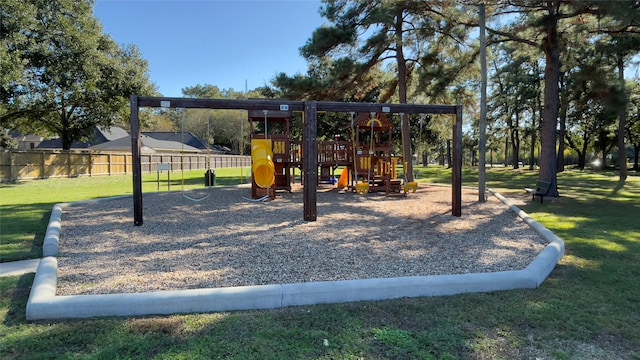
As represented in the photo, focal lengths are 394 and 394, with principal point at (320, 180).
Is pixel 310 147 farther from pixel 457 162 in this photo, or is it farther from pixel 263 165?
pixel 457 162

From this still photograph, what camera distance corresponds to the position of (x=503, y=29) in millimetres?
13078

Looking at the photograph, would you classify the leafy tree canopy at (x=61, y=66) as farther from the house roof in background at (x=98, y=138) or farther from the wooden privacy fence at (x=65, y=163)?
the house roof in background at (x=98, y=138)

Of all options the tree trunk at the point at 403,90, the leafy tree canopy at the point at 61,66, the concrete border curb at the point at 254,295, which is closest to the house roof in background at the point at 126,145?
the leafy tree canopy at the point at 61,66

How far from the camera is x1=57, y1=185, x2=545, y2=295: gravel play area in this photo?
4.49m

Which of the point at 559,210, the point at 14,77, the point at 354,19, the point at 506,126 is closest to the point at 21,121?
the point at 14,77

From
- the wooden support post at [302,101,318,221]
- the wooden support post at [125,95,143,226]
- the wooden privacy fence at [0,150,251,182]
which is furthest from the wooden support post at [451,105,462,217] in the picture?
the wooden privacy fence at [0,150,251,182]

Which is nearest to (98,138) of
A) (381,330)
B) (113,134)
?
(113,134)

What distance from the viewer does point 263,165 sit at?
1054 cm

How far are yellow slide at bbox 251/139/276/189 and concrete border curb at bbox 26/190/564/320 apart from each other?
21.1ft

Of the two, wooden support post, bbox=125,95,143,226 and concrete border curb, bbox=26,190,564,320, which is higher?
wooden support post, bbox=125,95,143,226

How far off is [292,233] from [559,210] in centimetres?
716

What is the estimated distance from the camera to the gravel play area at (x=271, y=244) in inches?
177

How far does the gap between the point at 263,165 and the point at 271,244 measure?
190 inches

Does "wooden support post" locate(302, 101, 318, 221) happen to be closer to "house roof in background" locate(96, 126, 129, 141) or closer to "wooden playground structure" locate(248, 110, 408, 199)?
"wooden playground structure" locate(248, 110, 408, 199)
